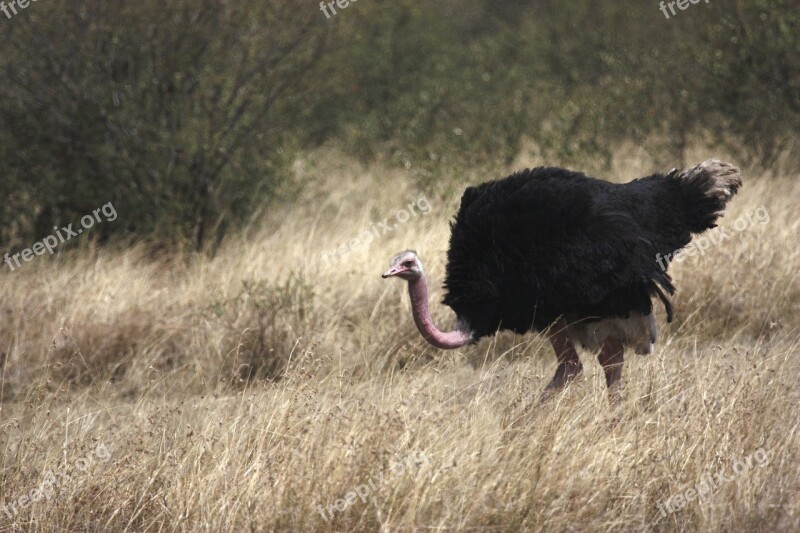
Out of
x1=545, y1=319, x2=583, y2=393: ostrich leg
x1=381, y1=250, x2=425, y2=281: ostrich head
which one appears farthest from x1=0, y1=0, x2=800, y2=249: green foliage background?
x1=381, y1=250, x2=425, y2=281: ostrich head

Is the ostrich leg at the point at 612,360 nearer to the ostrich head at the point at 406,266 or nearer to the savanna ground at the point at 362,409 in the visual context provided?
the savanna ground at the point at 362,409

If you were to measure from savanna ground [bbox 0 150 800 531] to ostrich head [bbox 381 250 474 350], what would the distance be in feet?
0.82

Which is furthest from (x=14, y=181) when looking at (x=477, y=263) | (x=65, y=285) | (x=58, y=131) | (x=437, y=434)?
(x=437, y=434)

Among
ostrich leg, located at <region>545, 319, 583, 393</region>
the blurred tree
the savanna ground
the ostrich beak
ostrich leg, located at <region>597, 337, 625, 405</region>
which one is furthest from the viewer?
the blurred tree

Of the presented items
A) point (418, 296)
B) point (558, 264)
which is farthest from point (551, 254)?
point (418, 296)

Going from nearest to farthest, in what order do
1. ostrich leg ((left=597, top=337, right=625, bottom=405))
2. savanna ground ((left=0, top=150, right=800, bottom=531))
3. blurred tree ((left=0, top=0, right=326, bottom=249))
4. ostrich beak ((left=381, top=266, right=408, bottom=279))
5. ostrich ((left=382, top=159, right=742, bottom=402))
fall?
savanna ground ((left=0, top=150, right=800, bottom=531)) < ostrich beak ((left=381, top=266, right=408, bottom=279)) < ostrich ((left=382, top=159, right=742, bottom=402)) < ostrich leg ((left=597, top=337, right=625, bottom=405)) < blurred tree ((left=0, top=0, right=326, bottom=249))

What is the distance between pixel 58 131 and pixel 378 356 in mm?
3973

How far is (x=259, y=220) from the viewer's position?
30.8 feet

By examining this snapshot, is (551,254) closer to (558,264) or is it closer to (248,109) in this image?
(558,264)

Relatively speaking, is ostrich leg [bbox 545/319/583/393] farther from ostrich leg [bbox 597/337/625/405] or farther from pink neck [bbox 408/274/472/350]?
pink neck [bbox 408/274/472/350]

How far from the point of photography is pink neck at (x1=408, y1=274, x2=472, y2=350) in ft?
16.9

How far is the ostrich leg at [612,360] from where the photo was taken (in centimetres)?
548

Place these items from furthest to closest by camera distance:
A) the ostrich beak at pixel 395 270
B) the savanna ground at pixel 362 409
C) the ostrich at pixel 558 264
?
the ostrich at pixel 558 264 → the ostrich beak at pixel 395 270 → the savanna ground at pixel 362 409

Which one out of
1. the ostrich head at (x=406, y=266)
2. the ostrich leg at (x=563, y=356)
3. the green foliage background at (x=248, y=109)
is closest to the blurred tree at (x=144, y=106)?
the green foliage background at (x=248, y=109)
